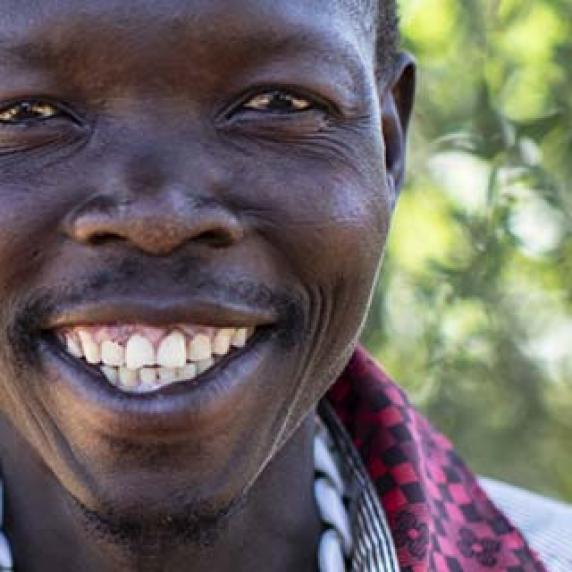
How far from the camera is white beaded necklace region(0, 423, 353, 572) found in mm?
2533

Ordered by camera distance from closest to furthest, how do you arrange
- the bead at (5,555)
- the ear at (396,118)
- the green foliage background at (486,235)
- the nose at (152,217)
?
the nose at (152,217)
the bead at (5,555)
the ear at (396,118)
the green foliage background at (486,235)

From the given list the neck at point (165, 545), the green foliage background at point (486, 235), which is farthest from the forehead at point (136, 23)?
the green foliage background at point (486, 235)

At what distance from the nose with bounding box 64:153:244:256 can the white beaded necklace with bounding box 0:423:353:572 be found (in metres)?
0.56

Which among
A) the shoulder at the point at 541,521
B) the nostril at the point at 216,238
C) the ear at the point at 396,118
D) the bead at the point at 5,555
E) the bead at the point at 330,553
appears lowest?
the shoulder at the point at 541,521

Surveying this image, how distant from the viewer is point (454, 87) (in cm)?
423

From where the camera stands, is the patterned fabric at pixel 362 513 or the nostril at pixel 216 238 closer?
the nostril at pixel 216 238

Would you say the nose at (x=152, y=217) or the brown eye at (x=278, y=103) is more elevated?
the brown eye at (x=278, y=103)

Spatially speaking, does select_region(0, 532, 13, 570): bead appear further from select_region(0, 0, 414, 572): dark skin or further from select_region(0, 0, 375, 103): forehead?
select_region(0, 0, 375, 103): forehead

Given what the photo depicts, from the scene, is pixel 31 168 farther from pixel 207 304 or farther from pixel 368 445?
pixel 368 445

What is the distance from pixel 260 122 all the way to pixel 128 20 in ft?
0.76

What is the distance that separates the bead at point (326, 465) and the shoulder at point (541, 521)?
32cm

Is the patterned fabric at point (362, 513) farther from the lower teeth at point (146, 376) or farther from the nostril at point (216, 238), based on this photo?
the nostril at point (216, 238)

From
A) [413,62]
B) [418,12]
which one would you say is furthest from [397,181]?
[418,12]

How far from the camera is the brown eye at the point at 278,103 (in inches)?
89.9
